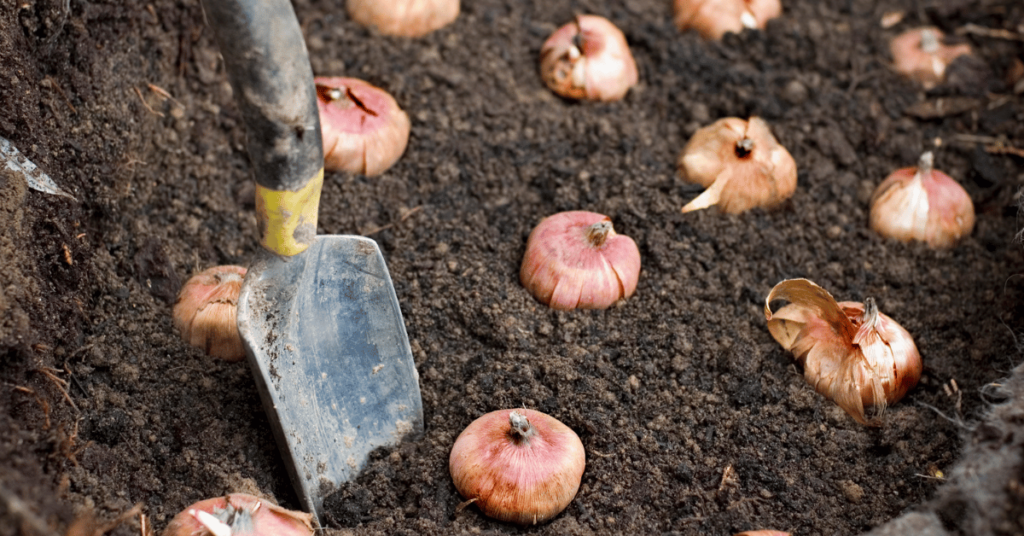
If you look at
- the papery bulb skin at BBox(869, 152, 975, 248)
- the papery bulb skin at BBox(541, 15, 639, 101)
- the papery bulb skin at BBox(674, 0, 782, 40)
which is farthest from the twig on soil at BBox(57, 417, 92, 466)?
the papery bulb skin at BBox(674, 0, 782, 40)

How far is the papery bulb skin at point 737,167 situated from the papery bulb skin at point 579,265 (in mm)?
325

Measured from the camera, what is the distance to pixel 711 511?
5.21 ft

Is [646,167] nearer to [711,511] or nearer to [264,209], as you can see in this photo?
[711,511]

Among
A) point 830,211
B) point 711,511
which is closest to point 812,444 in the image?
point 711,511

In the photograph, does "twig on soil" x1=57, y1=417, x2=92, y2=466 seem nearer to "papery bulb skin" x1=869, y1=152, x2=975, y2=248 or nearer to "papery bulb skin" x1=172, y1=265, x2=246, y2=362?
"papery bulb skin" x1=172, y1=265, x2=246, y2=362

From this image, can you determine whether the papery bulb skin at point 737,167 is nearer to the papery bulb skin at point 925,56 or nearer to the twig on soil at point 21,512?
the papery bulb skin at point 925,56

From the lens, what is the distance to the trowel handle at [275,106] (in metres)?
1.27

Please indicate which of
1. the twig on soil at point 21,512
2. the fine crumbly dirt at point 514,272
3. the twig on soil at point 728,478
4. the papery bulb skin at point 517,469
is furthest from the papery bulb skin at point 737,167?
the twig on soil at point 21,512

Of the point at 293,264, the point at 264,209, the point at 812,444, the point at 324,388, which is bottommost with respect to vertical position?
the point at 812,444

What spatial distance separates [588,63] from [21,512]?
1.85m

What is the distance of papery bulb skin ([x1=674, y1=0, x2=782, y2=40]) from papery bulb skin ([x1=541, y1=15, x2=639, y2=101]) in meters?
0.35

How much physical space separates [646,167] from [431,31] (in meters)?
0.86

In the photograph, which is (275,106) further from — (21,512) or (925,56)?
(925,56)

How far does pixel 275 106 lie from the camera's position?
133 centimetres
